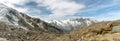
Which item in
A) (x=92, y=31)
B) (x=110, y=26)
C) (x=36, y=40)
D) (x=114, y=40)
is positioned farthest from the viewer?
(x=110, y=26)

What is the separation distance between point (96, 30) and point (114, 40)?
36.7ft

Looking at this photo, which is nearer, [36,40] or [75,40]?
[75,40]

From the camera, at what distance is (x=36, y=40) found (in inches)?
1441

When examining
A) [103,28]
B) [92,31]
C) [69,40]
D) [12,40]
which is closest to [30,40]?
[12,40]

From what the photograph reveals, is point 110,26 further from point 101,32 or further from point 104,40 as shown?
point 104,40

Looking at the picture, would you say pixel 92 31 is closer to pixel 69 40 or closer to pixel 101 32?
pixel 101 32

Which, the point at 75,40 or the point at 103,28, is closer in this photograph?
the point at 75,40

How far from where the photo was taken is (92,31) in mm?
39844

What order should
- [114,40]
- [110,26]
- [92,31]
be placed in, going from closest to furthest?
1. [114,40]
2. [92,31]
3. [110,26]

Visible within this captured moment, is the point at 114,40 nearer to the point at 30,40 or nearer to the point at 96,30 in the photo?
the point at 96,30

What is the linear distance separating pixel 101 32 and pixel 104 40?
413 inches

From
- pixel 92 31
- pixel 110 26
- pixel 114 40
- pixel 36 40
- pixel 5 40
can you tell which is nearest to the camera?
pixel 114 40

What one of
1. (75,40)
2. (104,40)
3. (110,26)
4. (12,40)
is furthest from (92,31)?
(12,40)

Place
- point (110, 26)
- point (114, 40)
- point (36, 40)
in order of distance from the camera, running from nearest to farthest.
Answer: point (114, 40) → point (36, 40) → point (110, 26)
